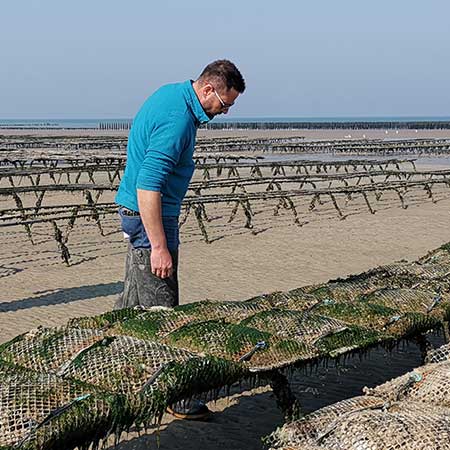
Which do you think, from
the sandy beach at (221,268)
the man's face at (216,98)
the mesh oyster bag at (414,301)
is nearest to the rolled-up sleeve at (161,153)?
the man's face at (216,98)

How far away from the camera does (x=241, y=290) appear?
862 centimetres

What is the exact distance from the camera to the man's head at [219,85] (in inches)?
141

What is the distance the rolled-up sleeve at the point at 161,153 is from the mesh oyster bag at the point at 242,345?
0.75 meters

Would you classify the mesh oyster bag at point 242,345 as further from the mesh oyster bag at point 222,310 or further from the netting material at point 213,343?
the mesh oyster bag at point 222,310

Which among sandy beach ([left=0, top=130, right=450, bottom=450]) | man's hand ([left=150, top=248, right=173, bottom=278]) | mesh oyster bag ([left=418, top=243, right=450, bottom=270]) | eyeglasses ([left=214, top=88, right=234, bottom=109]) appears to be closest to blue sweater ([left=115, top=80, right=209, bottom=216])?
eyeglasses ([left=214, top=88, right=234, bottom=109])

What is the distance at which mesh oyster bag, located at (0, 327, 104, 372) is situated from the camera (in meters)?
3.43

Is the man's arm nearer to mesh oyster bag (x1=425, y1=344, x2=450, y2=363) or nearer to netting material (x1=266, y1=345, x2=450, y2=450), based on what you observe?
netting material (x1=266, y1=345, x2=450, y2=450)

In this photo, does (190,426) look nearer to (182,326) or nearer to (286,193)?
(182,326)

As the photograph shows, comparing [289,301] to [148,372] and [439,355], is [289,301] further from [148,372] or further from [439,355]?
[148,372]

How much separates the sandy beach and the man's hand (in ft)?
3.56

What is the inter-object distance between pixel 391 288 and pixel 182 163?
6.46ft

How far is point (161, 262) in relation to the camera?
148 inches

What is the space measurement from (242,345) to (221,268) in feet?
21.1

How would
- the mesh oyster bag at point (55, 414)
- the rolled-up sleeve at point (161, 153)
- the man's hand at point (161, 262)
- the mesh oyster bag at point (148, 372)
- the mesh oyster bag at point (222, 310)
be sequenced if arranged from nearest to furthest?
the mesh oyster bag at point (55, 414) < the mesh oyster bag at point (148, 372) < the rolled-up sleeve at point (161, 153) < the man's hand at point (161, 262) < the mesh oyster bag at point (222, 310)
